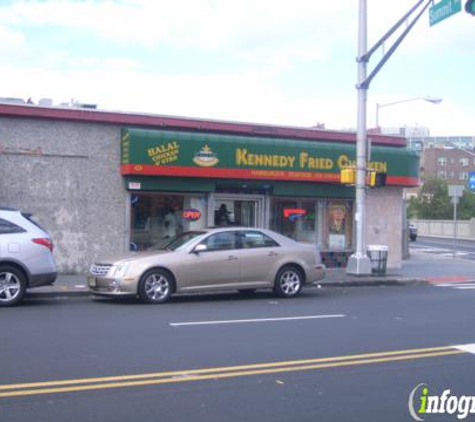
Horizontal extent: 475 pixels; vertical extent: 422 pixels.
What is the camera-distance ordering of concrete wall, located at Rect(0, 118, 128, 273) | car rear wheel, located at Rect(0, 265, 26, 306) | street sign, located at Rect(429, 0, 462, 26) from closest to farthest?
car rear wheel, located at Rect(0, 265, 26, 306) → street sign, located at Rect(429, 0, 462, 26) → concrete wall, located at Rect(0, 118, 128, 273)

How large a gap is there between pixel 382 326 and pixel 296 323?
135cm

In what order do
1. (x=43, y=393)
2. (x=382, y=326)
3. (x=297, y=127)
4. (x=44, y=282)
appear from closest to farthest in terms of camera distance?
(x=43, y=393), (x=382, y=326), (x=44, y=282), (x=297, y=127)

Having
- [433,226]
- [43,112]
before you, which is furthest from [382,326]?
[433,226]

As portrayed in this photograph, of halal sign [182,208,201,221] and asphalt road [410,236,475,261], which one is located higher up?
halal sign [182,208,201,221]

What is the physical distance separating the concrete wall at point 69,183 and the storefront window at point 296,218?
4917mm

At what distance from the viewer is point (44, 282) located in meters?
13.3

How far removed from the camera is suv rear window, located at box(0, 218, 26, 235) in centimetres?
1305

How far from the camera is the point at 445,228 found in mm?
68625

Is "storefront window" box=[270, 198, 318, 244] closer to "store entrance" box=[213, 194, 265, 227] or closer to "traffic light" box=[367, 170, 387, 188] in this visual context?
"store entrance" box=[213, 194, 265, 227]

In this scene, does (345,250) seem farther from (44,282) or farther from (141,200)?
(44,282)

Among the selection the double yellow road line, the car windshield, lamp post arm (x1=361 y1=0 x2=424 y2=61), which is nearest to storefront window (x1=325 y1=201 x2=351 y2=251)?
lamp post arm (x1=361 y1=0 x2=424 y2=61)

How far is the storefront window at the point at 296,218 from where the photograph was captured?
21875 mm

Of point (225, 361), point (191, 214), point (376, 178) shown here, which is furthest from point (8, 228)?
point (376, 178)

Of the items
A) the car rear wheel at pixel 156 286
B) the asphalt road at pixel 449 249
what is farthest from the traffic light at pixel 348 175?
the asphalt road at pixel 449 249
